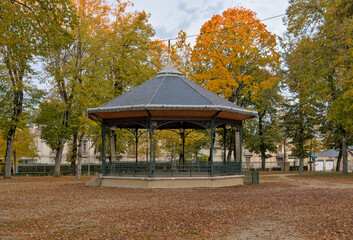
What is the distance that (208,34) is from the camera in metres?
32.3

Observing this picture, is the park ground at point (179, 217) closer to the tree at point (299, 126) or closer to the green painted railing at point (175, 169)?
the green painted railing at point (175, 169)

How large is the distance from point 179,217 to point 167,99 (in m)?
10.2

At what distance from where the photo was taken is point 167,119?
20.2m

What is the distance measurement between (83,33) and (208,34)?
35.0 ft

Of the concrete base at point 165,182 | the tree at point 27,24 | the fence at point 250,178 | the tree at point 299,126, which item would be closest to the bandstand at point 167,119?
the concrete base at point 165,182

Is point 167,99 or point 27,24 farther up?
point 27,24

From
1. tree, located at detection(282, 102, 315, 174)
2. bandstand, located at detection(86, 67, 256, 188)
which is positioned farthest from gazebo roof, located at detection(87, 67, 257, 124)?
tree, located at detection(282, 102, 315, 174)

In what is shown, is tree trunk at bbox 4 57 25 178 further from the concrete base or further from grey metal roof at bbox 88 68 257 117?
the concrete base

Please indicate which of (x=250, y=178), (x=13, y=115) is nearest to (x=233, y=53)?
(x=250, y=178)

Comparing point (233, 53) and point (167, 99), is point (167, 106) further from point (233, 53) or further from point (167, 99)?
point (233, 53)

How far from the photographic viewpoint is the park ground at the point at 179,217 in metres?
8.54

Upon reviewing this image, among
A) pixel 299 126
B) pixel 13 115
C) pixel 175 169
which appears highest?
pixel 13 115

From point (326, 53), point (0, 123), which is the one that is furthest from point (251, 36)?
point (0, 123)

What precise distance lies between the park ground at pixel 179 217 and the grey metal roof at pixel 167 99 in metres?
5.37
